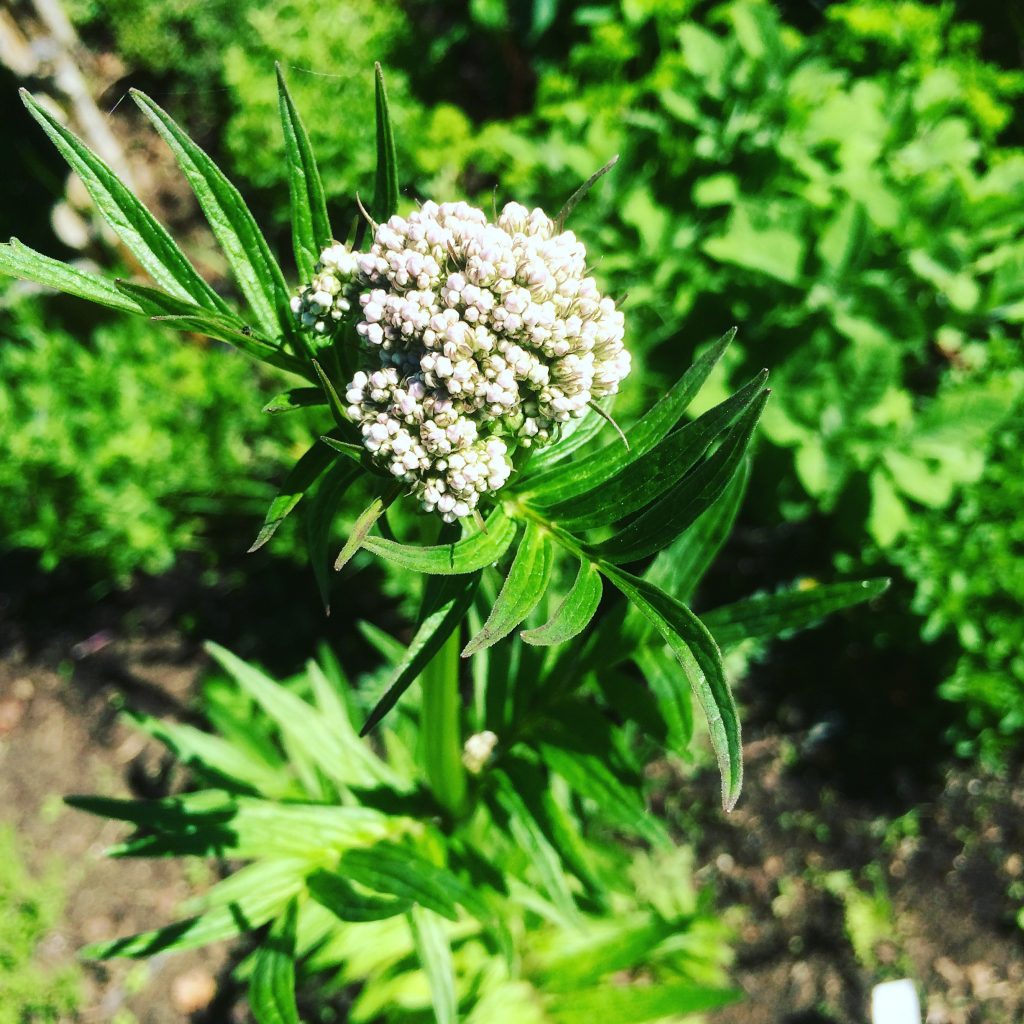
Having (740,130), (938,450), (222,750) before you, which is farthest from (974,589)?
(222,750)

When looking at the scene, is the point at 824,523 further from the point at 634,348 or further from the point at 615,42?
the point at 615,42

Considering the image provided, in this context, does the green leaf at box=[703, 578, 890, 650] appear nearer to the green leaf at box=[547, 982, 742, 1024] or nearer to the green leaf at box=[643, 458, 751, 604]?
the green leaf at box=[643, 458, 751, 604]

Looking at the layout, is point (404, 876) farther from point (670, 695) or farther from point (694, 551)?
point (694, 551)

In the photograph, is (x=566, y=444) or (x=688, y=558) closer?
(x=566, y=444)

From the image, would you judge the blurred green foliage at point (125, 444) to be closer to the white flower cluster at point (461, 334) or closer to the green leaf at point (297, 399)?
the green leaf at point (297, 399)

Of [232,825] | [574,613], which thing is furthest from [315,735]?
[574,613]
